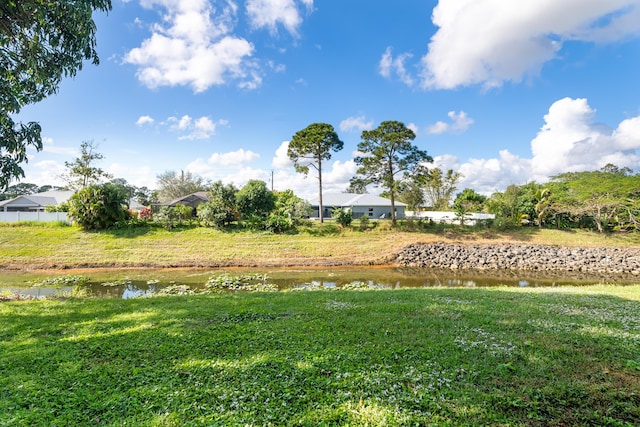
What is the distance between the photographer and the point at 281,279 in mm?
15922

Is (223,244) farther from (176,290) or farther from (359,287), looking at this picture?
(359,287)

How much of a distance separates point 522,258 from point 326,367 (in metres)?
21.7

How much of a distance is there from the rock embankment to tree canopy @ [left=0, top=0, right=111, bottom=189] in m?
19.1

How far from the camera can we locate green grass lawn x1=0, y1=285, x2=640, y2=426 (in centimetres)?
289

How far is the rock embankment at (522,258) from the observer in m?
19.2

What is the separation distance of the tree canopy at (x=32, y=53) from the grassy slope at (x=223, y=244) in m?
13.9

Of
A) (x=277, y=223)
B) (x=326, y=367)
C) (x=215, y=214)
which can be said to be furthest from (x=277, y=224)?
(x=326, y=367)

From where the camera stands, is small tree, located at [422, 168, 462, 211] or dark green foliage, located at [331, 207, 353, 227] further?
small tree, located at [422, 168, 462, 211]

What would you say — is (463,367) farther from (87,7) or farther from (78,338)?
(87,7)

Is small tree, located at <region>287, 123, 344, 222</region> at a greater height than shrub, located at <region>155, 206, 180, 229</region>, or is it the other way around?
small tree, located at <region>287, 123, 344, 222</region>

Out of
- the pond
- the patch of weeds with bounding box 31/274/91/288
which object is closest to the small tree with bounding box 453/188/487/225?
the pond

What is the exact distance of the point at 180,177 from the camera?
52188 mm

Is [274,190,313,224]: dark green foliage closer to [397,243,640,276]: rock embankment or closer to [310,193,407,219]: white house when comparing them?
[310,193,407,219]: white house

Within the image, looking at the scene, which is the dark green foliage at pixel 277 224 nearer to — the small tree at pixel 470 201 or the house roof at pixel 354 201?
the house roof at pixel 354 201
